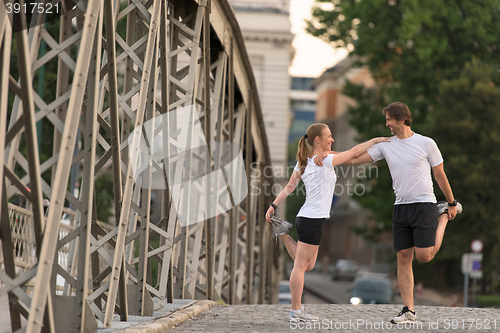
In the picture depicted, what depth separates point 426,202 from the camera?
21.0 ft

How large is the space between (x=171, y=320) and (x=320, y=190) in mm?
1739

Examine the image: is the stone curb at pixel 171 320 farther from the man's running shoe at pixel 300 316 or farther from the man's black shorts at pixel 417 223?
the man's black shorts at pixel 417 223

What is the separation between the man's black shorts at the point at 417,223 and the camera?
6371 mm

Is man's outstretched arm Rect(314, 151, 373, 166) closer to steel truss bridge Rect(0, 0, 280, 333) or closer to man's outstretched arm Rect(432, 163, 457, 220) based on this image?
man's outstretched arm Rect(432, 163, 457, 220)

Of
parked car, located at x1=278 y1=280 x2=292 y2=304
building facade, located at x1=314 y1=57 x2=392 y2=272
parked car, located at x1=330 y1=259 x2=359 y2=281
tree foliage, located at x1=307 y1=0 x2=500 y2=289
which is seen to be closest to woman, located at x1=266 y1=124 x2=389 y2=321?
parked car, located at x1=278 y1=280 x2=292 y2=304

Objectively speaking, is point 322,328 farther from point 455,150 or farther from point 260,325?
point 455,150

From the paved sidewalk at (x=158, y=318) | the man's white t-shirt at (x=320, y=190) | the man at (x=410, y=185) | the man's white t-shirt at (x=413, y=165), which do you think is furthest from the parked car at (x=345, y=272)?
the man's white t-shirt at (x=320, y=190)

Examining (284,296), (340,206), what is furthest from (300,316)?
(340,206)

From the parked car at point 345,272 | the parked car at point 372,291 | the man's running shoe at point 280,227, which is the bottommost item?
the parked car at point 345,272

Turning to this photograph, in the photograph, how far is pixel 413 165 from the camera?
20.9ft

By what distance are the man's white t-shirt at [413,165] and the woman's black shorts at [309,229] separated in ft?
2.52

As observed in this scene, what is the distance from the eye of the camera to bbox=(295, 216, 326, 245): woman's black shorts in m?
6.36

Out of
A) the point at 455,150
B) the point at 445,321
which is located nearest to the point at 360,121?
the point at 455,150

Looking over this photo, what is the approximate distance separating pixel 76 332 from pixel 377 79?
25723 millimetres
